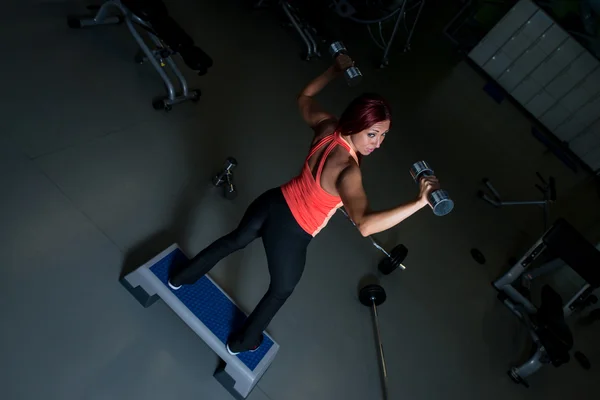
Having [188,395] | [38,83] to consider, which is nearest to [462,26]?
[38,83]

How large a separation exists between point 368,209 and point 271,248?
18.3 inches

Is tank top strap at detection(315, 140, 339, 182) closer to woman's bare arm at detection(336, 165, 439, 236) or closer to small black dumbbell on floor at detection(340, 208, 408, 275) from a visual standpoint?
woman's bare arm at detection(336, 165, 439, 236)

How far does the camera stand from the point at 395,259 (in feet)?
8.23

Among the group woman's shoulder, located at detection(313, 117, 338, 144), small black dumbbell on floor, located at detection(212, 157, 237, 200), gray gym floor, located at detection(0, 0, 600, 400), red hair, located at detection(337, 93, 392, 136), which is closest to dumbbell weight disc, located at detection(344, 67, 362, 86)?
woman's shoulder, located at detection(313, 117, 338, 144)

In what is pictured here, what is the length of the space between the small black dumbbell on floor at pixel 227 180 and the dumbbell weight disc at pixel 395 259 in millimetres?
993

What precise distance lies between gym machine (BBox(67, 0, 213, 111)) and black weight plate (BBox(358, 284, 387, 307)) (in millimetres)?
1576

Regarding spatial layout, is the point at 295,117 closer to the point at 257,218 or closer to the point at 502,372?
the point at 257,218

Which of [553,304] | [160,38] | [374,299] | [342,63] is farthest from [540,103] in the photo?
[160,38]

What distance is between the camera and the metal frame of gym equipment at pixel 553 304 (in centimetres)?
232

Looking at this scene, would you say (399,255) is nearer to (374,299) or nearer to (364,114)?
(374,299)

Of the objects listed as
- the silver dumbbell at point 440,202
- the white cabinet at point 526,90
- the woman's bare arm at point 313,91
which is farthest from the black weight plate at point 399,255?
the white cabinet at point 526,90

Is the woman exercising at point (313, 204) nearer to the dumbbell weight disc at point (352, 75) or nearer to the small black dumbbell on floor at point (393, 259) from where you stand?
the dumbbell weight disc at point (352, 75)

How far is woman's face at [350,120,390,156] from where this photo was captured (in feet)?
4.38

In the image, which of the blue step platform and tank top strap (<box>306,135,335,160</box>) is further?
the blue step platform
